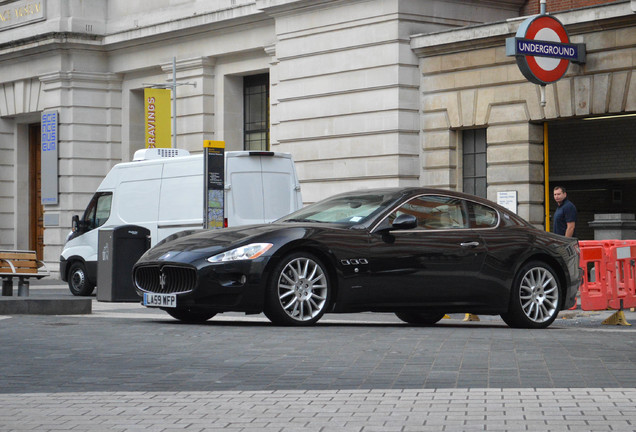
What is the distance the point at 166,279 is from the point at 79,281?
1064cm

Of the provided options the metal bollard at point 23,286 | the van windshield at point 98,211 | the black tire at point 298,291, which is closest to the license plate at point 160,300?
the black tire at point 298,291

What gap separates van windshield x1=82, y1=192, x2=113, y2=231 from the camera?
22.3m

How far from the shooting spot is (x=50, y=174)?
3534 centimetres

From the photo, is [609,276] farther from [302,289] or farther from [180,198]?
[180,198]

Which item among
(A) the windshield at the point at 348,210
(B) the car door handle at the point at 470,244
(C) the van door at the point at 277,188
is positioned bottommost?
(B) the car door handle at the point at 470,244

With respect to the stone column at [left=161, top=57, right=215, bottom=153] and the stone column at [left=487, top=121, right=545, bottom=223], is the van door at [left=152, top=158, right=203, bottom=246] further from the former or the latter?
the stone column at [left=161, top=57, right=215, bottom=153]

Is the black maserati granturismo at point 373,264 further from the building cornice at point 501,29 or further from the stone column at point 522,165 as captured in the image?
the stone column at point 522,165

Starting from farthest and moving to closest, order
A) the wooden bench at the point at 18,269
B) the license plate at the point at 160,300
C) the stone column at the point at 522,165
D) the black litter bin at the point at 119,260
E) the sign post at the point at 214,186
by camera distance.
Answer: the stone column at the point at 522,165, the sign post at the point at 214,186, the wooden bench at the point at 18,269, the black litter bin at the point at 119,260, the license plate at the point at 160,300

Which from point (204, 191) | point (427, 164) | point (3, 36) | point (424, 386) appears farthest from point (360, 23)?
point (424, 386)

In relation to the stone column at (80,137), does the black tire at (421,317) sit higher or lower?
lower

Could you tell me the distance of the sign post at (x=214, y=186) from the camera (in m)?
19.8

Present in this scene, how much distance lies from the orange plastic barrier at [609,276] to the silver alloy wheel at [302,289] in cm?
397

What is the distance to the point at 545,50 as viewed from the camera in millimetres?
21625

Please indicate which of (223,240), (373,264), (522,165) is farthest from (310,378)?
(522,165)
